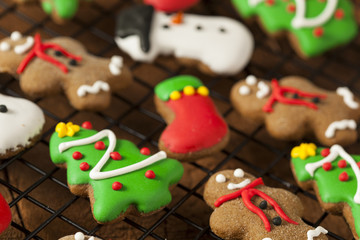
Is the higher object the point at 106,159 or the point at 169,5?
the point at 169,5

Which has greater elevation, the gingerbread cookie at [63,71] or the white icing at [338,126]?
the gingerbread cookie at [63,71]

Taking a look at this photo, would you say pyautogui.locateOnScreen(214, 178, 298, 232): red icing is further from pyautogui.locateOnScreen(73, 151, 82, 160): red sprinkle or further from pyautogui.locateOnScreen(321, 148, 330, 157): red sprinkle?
pyautogui.locateOnScreen(73, 151, 82, 160): red sprinkle

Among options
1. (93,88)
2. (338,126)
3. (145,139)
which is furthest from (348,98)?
(93,88)

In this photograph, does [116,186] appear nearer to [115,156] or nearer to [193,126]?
[115,156]

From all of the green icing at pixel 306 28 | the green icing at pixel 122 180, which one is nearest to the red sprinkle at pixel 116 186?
the green icing at pixel 122 180

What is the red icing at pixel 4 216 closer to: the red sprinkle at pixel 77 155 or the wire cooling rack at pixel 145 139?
the wire cooling rack at pixel 145 139

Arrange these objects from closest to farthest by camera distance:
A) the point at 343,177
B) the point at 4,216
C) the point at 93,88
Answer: the point at 4,216
the point at 343,177
the point at 93,88

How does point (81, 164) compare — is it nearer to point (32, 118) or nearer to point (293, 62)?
point (32, 118)
